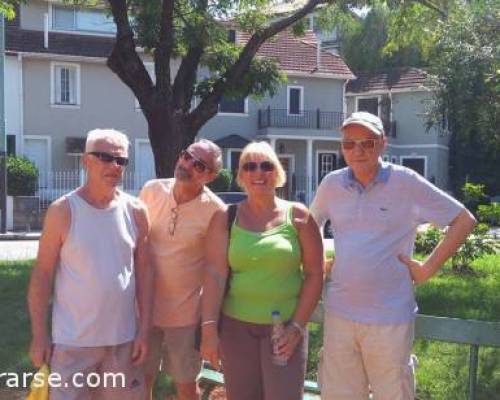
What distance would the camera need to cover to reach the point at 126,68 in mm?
10055

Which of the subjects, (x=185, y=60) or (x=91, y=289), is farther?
(x=185, y=60)

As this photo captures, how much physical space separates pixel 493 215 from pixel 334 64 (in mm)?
23271

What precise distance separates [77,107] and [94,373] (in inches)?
1024

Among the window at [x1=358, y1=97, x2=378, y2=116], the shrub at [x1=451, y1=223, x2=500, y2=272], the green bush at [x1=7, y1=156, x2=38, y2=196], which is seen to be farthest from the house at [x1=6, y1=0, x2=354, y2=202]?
the shrub at [x1=451, y1=223, x2=500, y2=272]

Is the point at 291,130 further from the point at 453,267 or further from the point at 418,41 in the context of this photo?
the point at 453,267

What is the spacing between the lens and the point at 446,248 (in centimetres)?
382

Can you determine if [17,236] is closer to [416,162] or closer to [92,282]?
[92,282]

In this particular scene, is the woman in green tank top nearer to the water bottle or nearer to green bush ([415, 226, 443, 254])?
the water bottle

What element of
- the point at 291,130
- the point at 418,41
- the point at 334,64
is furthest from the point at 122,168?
the point at 334,64

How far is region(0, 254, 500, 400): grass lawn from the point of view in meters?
5.88

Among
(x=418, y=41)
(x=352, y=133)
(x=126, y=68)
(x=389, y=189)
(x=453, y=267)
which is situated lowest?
(x=453, y=267)

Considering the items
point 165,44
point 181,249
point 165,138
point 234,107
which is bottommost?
point 181,249

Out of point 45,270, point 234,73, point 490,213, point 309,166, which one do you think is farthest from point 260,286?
point 309,166

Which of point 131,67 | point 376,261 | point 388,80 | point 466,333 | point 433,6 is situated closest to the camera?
point 376,261
